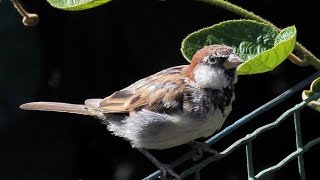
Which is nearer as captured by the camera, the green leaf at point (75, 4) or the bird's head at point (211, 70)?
the green leaf at point (75, 4)

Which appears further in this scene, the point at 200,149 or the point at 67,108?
the point at 67,108

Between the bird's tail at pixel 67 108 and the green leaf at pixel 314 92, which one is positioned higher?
the bird's tail at pixel 67 108

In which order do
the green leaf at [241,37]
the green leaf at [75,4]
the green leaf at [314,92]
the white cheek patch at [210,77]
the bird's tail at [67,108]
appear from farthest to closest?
1. the bird's tail at [67,108]
2. the white cheek patch at [210,77]
3. the green leaf at [314,92]
4. the green leaf at [241,37]
5. the green leaf at [75,4]

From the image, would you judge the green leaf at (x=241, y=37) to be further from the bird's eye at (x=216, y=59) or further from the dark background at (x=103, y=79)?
the dark background at (x=103, y=79)

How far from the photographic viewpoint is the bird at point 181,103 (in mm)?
2047

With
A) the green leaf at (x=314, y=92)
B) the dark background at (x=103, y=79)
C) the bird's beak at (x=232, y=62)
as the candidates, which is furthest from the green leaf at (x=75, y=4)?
the dark background at (x=103, y=79)

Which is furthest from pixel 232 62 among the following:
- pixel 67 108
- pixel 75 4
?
pixel 75 4

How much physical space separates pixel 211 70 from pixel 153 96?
0.15m

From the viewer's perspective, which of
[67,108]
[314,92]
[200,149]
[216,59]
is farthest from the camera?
[67,108]

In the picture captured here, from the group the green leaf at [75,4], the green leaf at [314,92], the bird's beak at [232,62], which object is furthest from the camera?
the bird's beak at [232,62]

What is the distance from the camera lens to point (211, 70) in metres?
2.06

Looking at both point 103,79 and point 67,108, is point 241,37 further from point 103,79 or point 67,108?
point 103,79

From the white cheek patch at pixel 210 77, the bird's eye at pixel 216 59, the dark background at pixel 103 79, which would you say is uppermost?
the dark background at pixel 103 79

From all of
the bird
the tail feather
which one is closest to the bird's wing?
the bird
